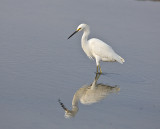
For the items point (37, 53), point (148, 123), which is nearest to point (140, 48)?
point (37, 53)

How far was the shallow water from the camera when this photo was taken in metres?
7.12

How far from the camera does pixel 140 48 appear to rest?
1195cm

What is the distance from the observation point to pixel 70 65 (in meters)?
9.96

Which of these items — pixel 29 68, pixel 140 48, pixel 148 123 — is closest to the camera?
pixel 148 123

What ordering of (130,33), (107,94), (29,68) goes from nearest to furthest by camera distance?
(107,94)
(29,68)
(130,33)

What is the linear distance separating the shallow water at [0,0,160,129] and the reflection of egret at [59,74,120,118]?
0.34 ft

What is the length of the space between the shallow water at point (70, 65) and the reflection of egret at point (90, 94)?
0.34 feet

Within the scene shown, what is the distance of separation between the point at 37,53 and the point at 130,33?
4.04 m

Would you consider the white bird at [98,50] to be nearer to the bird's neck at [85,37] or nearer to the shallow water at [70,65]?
the bird's neck at [85,37]

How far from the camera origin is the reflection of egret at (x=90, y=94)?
24.4ft

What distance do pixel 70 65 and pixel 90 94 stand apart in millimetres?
1753

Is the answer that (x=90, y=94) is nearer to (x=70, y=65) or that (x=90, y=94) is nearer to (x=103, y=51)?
(x=70, y=65)

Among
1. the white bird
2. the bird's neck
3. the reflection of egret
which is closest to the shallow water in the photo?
the reflection of egret

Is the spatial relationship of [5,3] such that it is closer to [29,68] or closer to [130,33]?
[130,33]
